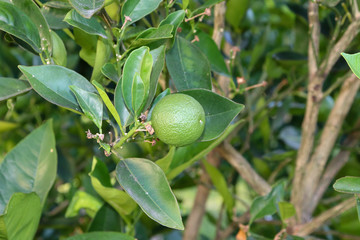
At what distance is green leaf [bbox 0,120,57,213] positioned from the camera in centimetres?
74

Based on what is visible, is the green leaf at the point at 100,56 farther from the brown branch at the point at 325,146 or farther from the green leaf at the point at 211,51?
the brown branch at the point at 325,146

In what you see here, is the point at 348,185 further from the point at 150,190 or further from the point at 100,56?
the point at 100,56

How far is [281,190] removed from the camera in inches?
32.6

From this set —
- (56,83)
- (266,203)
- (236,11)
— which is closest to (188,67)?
(56,83)

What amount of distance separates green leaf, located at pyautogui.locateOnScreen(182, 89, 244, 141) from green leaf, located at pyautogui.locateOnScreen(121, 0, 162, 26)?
12cm

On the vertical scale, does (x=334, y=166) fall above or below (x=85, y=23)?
below

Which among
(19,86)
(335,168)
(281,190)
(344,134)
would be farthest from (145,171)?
(344,134)

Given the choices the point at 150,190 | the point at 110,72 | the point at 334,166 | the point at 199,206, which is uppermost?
the point at 110,72

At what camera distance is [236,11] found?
108 cm

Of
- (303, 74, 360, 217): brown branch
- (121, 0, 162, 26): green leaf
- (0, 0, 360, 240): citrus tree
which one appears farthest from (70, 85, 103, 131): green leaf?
(303, 74, 360, 217): brown branch

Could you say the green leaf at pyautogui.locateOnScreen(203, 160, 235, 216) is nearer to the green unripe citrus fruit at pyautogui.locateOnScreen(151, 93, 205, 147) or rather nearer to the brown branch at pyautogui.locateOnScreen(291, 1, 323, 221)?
the brown branch at pyautogui.locateOnScreen(291, 1, 323, 221)

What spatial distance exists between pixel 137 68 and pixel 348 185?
0.96 ft

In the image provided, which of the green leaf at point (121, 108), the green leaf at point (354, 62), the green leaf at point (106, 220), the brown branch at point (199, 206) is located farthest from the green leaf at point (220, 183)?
the green leaf at point (354, 62)

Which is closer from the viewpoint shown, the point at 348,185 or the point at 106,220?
the point at 348,185
